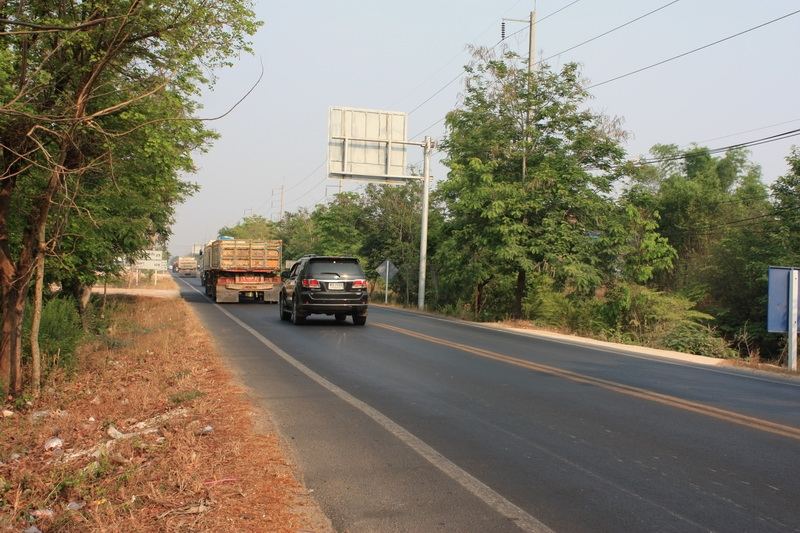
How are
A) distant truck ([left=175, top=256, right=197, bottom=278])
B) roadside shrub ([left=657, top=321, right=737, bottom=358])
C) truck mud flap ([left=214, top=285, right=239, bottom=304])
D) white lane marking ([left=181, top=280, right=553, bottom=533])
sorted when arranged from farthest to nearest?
distant truck ([left=175, top=256, right=197, bottom=278])
truck mud flap ([left=214, top=285, right=239, bottom=304])
roadside shrub ([left=657, top=321, right=737, bottom=358])
white lane marking ([left=181, top=280, right=553, bottom=533])

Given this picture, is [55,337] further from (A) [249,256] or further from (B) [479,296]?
(B) [479,296]

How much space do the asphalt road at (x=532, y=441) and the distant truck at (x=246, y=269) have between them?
20622 mm

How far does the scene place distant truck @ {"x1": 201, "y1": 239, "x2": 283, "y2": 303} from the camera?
110 ft

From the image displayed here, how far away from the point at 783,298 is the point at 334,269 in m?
11.4

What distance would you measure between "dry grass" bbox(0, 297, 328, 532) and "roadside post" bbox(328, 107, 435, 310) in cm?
2050

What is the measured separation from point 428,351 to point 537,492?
9257 millimetres

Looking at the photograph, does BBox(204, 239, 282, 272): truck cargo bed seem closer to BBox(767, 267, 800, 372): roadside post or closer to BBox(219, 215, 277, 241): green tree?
BBox(767, 267, 800, 372): roadside post

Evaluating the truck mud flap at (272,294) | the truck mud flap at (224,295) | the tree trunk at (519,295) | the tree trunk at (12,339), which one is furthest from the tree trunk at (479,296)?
the tree trunk at (12,339)

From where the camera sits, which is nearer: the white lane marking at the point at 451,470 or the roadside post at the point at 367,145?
the white lane marking at the point at 451,470

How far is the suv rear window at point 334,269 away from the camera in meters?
20.1

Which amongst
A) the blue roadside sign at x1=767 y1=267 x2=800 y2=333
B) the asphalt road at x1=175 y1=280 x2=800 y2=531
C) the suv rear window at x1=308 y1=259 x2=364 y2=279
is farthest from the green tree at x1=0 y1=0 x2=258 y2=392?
the blue roadside sign at x1=767 y1=267 x2=800 y2=333

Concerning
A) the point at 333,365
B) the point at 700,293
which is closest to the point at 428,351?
the point at 333,365

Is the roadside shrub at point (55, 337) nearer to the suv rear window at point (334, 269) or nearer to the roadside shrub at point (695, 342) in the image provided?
the suv rear window at point (334, 269)

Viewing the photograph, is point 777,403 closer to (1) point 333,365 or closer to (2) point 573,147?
(1) point 333,365
